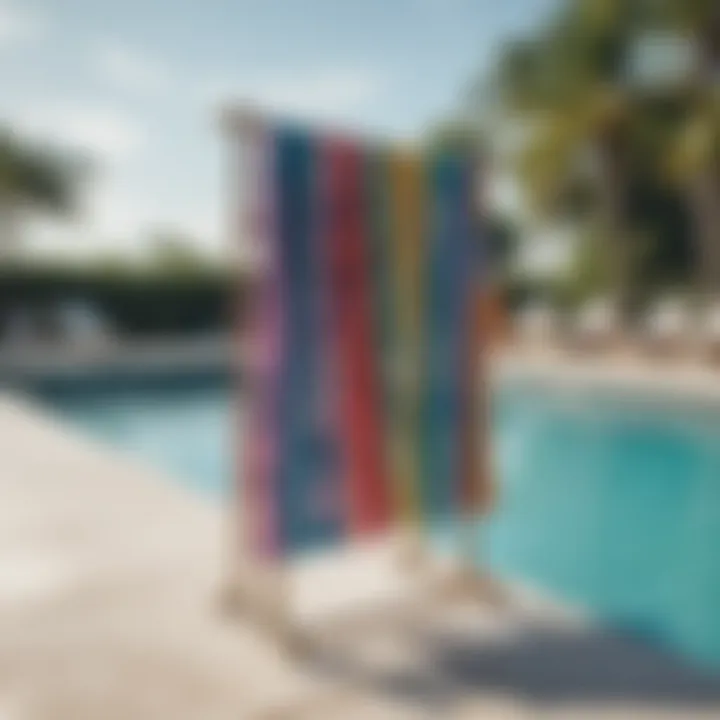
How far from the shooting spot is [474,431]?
4.54 meters

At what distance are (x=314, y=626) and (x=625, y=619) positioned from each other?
6.14 ft

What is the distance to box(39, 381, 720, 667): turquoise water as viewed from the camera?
5.57m

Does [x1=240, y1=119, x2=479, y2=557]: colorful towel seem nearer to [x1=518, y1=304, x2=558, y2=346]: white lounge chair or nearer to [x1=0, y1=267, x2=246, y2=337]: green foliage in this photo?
[x1=518, y1=304, x2=558, y2=346]: white lounge chair

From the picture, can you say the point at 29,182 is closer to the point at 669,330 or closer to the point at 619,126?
the point at 619,126

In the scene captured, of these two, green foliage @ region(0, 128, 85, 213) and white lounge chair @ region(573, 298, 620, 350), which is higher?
green foliage @ region(0, 128, 85, 213)

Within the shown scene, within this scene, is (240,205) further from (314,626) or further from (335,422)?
(314,626)

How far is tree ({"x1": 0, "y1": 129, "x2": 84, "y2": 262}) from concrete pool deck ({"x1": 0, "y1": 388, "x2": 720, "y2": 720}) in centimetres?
2172

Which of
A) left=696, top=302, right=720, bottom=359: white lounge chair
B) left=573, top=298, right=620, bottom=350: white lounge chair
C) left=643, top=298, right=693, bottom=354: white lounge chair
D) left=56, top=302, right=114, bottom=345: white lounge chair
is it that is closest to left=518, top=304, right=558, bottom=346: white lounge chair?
left=573, top=298, right=620, bottom=350: white lounge chair

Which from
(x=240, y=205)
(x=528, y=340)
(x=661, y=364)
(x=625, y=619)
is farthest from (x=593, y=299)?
(x=240, y=205)

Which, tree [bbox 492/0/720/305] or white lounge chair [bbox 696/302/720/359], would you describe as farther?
tree [bbox 492/0/720/305]

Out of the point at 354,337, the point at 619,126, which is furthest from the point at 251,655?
the point at 619,126

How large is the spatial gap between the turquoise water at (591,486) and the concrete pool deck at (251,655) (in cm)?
96

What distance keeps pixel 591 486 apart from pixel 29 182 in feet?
72.6

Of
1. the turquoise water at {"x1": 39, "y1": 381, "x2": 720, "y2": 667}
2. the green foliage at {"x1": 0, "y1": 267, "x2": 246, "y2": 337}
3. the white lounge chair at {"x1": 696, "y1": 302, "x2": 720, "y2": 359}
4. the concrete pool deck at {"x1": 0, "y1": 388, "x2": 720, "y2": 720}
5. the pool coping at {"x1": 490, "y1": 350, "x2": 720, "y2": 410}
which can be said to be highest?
the green foliage at {"x1": 0, "y1": 267, "x2": 246, "y2": 337}
